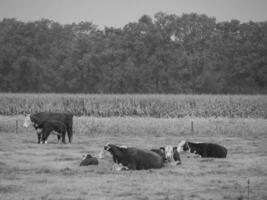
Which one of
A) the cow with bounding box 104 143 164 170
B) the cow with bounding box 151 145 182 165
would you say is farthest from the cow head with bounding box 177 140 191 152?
the cow with bounding box 104 143 164 170

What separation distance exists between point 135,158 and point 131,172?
820 millimetres

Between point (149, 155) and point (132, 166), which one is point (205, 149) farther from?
point (132, 166)

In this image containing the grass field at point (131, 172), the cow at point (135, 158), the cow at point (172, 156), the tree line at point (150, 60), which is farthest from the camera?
the tree line at point (150, 60)

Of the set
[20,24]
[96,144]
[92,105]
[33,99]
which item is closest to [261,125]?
[96,144]

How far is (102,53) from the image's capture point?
75.6 meters

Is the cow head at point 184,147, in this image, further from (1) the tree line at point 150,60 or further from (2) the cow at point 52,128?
(1) the tree line at point 150,60

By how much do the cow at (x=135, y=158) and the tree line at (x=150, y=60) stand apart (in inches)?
2047

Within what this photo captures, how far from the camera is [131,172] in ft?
59.7

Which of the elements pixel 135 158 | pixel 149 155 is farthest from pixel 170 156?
pixel 135 158

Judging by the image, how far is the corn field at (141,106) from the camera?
43.0 metres


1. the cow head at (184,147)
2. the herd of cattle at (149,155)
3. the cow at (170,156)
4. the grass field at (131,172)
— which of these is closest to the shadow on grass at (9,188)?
the grass field at (131,172)

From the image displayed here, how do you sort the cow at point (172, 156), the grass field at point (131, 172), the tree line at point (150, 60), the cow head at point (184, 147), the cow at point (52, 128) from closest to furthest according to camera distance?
the grass field at point (131, 172), the cow at point (172, 156), the cow head at point (184, 147), the cow at point (52, 128), the tree line at point (150, 60)

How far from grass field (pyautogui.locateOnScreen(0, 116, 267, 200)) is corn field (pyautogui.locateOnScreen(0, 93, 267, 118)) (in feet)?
38.6

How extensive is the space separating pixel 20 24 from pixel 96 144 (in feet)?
215
